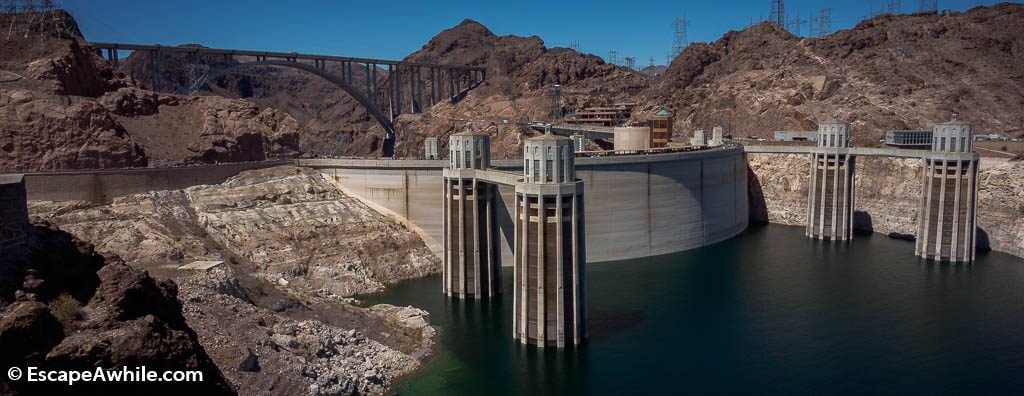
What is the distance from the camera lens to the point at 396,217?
59.7m

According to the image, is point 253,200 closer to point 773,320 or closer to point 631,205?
point 631,205

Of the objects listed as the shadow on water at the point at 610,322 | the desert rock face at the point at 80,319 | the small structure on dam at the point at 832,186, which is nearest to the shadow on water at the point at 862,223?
the small structure on dam at the point at 832,186

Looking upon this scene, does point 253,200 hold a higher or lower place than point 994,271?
higher

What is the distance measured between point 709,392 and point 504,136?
77462 millimetres

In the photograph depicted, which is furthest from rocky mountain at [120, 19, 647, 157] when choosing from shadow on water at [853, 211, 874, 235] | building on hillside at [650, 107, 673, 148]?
shadow on water at [853, 211, 874, 235]

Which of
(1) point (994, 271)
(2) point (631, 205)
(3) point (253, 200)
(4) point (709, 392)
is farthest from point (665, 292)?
(3) point (253, 200)

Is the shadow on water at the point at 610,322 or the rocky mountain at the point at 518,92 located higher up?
the rocky mountain at the point at 518,92

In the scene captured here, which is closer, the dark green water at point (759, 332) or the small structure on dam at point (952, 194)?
the dark green water at point (759, 332)

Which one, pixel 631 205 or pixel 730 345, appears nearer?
pixel 730 345

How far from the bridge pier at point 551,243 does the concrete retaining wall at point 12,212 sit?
24241 millimetres

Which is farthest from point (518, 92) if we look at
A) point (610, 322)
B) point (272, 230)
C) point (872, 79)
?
point (610, 322)

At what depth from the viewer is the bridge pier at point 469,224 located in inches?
1900

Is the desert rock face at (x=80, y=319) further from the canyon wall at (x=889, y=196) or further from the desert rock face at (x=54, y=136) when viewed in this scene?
the canyon wall at (x=889, y=196)

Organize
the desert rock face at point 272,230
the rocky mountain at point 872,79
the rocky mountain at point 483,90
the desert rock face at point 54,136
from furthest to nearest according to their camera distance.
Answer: the rocky mountain at point 483,90 < the rocky mountain at point 872,79 < the desert rock face at point 54,136 < the desert rock face at point 272,230
